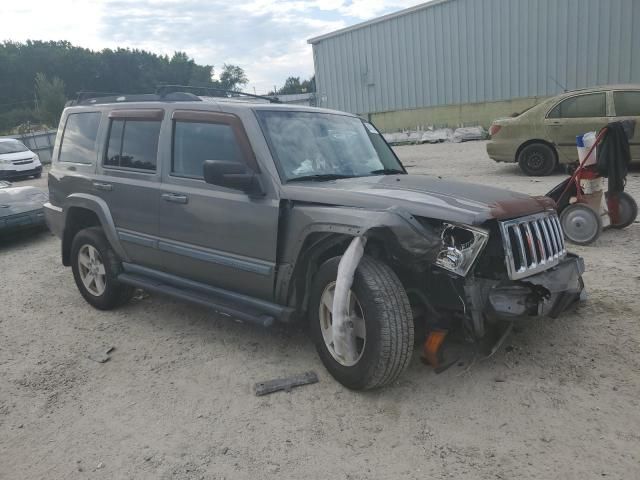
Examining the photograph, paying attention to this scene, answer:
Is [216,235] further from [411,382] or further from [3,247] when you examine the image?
[3,247]

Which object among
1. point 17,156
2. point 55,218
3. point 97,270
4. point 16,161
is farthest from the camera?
point 17,156

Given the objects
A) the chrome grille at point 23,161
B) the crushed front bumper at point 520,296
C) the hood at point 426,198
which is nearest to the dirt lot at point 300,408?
the crushed front bumper at point 520,296

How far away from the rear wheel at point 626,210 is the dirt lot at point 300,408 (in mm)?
2003

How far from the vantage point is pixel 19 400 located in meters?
3.45

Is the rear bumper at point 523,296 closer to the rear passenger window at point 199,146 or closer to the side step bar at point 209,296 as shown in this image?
the side step bar at point 209,296

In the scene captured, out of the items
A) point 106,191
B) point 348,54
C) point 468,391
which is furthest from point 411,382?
point 348,54

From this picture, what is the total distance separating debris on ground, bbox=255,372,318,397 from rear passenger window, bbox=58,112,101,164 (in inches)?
111

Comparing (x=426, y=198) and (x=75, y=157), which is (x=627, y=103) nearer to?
(x=426, y=198)

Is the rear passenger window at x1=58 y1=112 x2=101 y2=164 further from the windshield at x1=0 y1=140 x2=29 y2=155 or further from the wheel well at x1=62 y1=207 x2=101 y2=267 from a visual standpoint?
the windshield at x1=0 y1=140 x2=29 y2=155

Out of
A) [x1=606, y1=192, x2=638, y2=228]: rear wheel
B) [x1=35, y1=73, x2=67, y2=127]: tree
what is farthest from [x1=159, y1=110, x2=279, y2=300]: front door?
[x1=35, y1=73, x2=67, y2=127]: tree

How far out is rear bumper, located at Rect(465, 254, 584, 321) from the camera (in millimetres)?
2979

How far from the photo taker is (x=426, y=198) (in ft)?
10.3

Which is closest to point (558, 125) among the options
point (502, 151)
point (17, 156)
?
point (502, 151)

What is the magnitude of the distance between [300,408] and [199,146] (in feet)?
6.88
